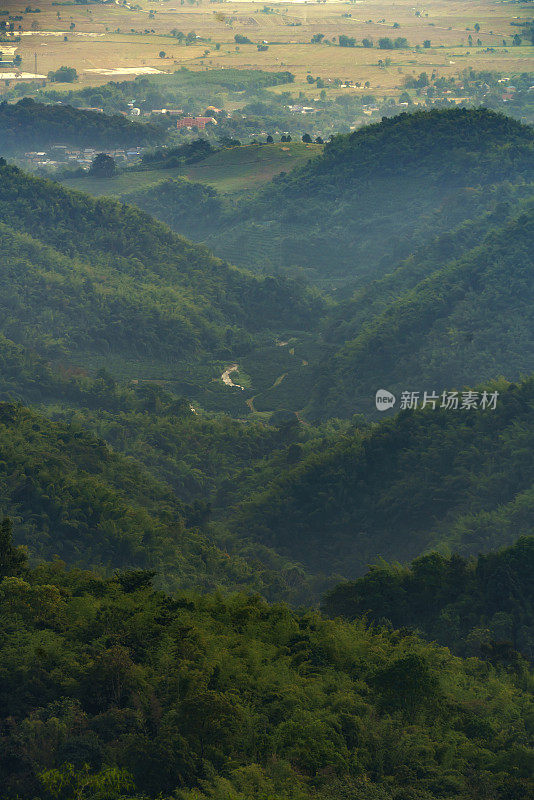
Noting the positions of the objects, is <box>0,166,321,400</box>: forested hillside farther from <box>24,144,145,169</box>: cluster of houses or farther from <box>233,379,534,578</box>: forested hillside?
<box>24,144,145,169</box>: cluster of houses

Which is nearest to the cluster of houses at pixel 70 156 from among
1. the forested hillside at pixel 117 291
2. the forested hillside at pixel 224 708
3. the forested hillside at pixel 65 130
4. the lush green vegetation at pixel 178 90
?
the forested hillside at pixel 65 130

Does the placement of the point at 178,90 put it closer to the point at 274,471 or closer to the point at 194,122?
the point at 194,122

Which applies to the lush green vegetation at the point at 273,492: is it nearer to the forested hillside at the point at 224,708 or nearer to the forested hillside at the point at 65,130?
the forested hillside at the point at 224,708

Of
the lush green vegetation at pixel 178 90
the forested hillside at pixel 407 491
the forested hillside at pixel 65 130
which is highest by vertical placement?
the lush green vegetation at pixel 178 90

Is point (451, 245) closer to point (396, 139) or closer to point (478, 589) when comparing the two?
point (396, 139)

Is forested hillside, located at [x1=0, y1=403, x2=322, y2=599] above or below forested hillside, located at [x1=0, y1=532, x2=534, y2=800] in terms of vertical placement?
below

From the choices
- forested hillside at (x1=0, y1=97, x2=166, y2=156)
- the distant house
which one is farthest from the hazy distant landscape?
the distant house
